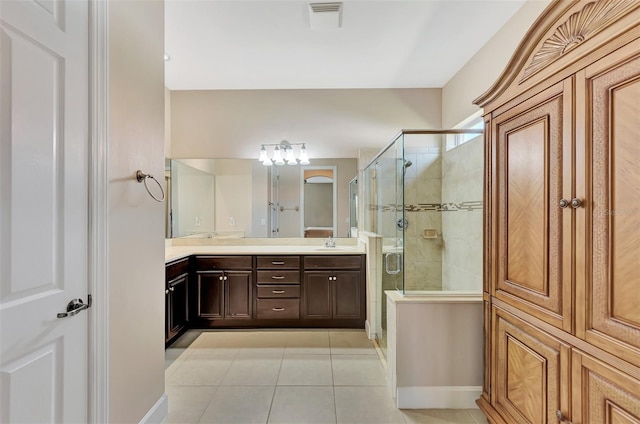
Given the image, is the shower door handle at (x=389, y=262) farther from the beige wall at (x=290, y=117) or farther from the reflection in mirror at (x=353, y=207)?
the beige wall at (x=290, y=117)

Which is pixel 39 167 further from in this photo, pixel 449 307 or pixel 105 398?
pixel 449 307

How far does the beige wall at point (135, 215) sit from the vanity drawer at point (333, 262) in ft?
5.28

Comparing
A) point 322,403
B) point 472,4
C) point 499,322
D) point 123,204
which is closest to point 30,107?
point 123,204

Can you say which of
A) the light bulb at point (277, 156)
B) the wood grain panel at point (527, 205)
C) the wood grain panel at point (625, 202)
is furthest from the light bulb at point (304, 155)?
the wood grain panel at point (625, 202)

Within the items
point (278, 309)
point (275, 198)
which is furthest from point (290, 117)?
point (278, 309)

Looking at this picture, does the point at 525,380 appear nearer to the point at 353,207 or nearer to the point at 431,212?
the point at 431,212

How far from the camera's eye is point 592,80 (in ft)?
3.54

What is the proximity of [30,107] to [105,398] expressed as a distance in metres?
1.23

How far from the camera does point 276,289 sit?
3223 millimetres

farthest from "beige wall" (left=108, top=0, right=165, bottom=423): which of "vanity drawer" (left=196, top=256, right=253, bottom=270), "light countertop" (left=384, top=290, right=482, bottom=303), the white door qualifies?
"light countertop" (left=384, top=290, right=482, bottom=303)

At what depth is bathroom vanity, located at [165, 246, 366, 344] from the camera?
321 centimetres

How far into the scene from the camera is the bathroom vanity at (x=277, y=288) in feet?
10.5

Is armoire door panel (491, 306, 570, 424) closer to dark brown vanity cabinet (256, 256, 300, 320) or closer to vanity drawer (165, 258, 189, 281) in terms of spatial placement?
dark brown vanity cabinet (256, 256, 300, 320)

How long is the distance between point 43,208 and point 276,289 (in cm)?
234
